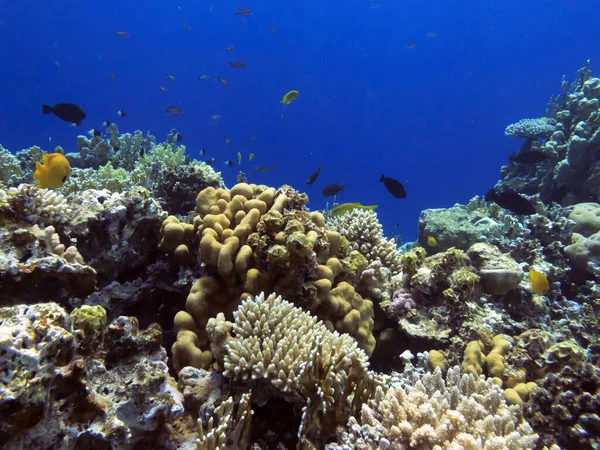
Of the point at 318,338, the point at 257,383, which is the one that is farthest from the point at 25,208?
the point at 318,338

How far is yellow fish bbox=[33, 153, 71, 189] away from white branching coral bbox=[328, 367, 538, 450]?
13.5ft

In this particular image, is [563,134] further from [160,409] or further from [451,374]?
[160,409]

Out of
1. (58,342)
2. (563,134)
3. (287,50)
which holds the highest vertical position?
(287,50)

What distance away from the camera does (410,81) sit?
119 m

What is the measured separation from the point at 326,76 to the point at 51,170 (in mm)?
120125

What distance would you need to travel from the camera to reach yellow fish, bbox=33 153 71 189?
388 centimetres

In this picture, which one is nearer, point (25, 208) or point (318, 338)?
point (318, 338)

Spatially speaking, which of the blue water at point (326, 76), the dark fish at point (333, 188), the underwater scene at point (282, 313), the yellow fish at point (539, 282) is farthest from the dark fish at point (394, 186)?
the blue water at point (326, 76)

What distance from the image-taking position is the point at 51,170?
392 cm

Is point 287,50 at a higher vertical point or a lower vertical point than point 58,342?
higher

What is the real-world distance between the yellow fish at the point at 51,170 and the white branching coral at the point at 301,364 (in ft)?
9.07

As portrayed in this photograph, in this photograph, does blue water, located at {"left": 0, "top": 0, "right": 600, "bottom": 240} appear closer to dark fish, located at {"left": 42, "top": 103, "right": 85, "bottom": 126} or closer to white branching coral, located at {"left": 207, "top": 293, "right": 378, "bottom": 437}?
dark fish, located at {"left": 42, "top": 103, "right": 85, "bottom": 126}

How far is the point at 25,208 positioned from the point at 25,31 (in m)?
145

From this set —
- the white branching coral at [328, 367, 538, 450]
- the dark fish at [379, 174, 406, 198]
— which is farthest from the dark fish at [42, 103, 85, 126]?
the white branching coral at [328, 367, 538, 450]
